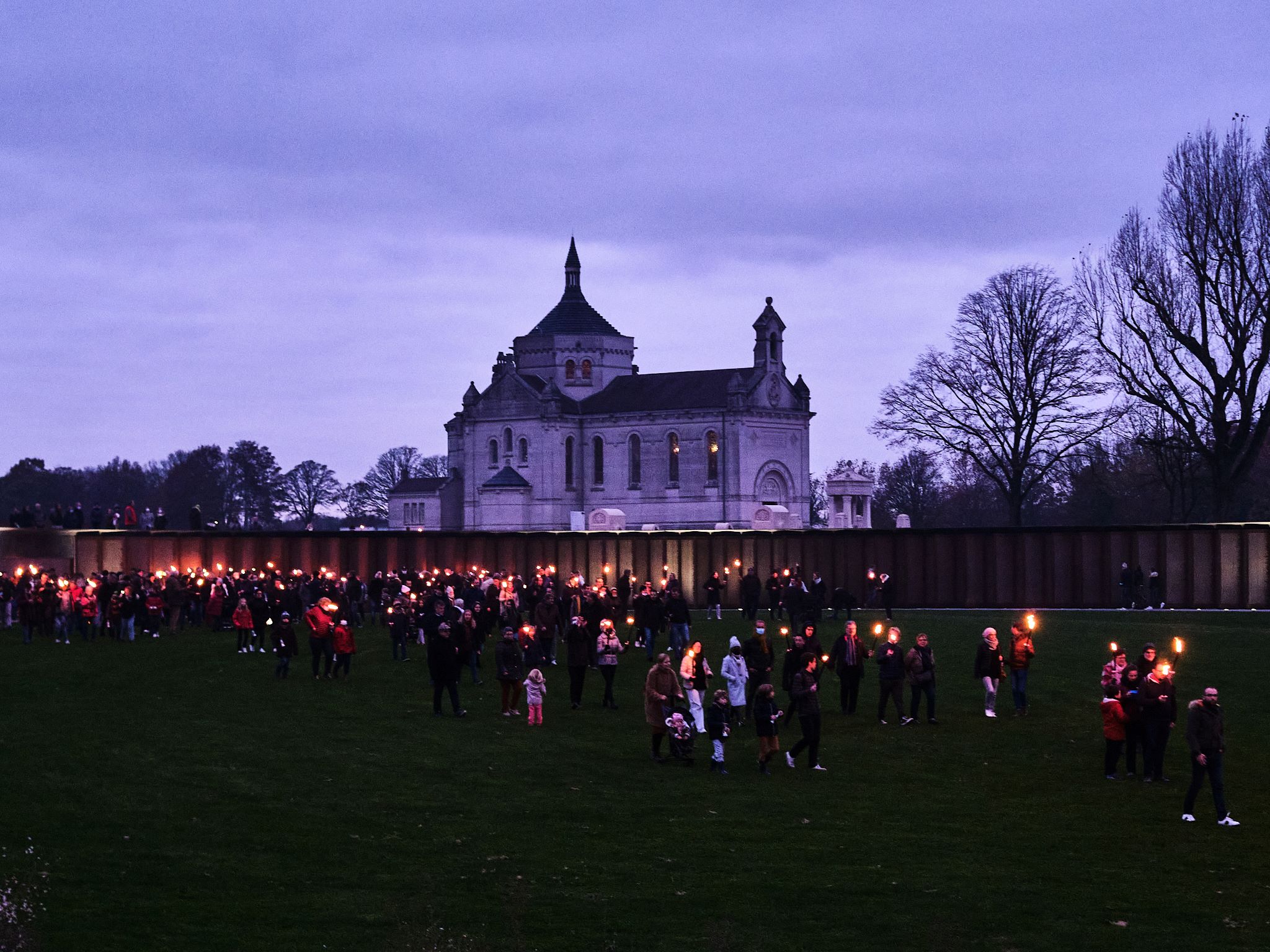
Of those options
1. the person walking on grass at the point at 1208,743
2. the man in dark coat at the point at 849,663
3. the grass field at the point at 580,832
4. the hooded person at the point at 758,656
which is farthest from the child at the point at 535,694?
the person walking on grass at the point at 1208,743

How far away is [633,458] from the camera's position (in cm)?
11975

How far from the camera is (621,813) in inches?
883

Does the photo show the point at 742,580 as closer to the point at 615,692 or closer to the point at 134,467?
the point at 615,692

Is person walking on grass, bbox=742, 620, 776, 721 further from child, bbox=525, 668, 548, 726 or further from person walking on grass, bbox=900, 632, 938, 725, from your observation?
child, bbox=525, 668, 548, 726

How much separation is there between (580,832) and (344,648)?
46.2 feet

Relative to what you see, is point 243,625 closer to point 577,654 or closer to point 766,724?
point 577,654

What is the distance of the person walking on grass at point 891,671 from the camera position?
29.5m

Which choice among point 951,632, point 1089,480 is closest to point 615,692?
point 951,632

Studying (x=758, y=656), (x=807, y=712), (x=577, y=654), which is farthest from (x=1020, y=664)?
(x=577, y=654)

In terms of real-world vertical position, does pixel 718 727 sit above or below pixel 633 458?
below

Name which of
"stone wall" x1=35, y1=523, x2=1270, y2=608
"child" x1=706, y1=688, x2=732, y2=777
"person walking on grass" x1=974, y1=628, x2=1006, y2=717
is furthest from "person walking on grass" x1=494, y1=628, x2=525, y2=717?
"stone wall" x1=35, y1=523, x2=1270, y2=608

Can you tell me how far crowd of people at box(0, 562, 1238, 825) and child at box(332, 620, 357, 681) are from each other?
4 centimetres

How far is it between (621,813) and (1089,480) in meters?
74.6

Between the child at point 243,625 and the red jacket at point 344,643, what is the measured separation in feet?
15.5
